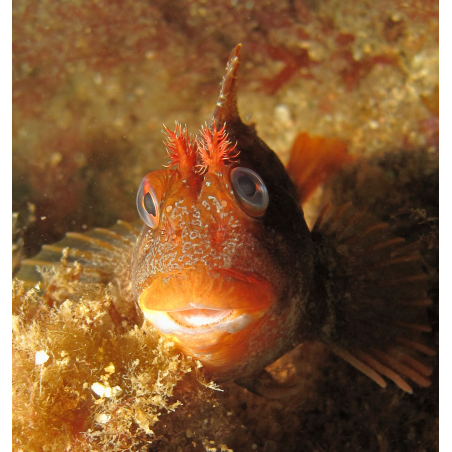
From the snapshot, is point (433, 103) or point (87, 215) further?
point (87, 215)

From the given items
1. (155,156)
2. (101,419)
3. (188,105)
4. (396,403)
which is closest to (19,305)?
(101,419)

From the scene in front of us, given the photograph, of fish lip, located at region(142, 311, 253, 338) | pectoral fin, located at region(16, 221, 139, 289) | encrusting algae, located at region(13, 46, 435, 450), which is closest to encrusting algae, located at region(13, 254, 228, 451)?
encrusting algae, located at region(13, 46, 435, 450)

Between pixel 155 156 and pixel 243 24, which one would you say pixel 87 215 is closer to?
pixel 155 156

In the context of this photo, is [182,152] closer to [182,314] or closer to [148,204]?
[148,204]

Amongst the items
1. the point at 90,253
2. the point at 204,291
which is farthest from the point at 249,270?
the point at 90,253

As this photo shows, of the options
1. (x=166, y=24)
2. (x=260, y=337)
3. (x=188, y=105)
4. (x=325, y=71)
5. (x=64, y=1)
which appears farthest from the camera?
(x=188, y=105)

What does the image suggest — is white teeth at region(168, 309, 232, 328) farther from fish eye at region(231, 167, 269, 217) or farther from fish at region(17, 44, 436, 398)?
fish eye at region(231, 167, 269, 217)

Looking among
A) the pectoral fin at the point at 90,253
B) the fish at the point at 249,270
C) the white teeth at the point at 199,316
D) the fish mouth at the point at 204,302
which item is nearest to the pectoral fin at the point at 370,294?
the fish at the point at 249,270
